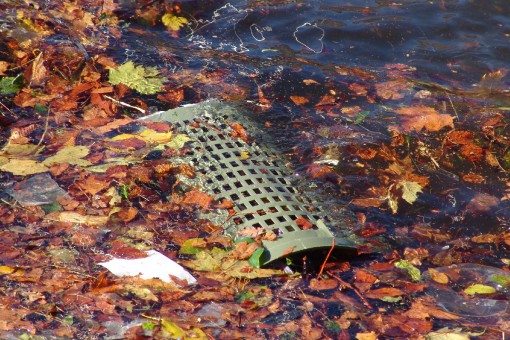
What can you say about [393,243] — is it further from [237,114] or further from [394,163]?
[237,114]

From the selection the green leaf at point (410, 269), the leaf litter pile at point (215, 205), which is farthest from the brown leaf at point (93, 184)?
the green leaf at point (410, 269)

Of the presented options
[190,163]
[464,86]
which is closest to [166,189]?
[190,163]

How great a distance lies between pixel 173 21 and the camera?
6.68 m

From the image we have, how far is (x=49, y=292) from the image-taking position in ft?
9.87

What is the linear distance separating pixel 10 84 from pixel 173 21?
7.81 ft

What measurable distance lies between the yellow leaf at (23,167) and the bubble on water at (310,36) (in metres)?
3.47

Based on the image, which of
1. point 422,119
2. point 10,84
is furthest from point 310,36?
point 10,84

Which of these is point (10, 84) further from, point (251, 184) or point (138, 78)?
point (251, 184)

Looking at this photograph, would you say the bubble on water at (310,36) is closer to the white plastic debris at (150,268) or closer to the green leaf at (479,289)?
the green leaf at (479,289)

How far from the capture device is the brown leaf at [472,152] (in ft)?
15.5

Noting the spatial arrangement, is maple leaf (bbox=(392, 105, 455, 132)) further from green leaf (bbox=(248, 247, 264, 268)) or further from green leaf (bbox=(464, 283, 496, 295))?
green leaf (bbox=(248, 247, 264, 268))

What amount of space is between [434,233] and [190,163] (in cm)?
166

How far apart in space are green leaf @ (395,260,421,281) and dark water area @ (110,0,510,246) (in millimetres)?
416

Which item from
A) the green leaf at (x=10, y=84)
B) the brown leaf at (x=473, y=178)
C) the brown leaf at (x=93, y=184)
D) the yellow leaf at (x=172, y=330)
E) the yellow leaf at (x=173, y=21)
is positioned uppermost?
the green leaf at (x=10, y=84)
